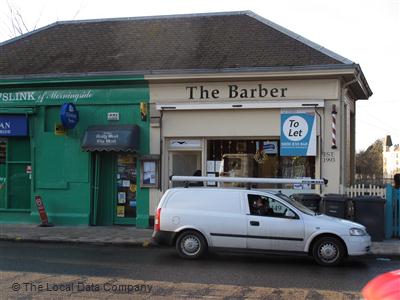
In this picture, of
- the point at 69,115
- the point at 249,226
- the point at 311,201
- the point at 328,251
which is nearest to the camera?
the point at 328,251

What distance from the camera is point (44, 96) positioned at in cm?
1669

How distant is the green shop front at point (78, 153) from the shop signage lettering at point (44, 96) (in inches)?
1.2

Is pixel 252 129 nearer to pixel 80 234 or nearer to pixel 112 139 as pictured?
pixel 112 139

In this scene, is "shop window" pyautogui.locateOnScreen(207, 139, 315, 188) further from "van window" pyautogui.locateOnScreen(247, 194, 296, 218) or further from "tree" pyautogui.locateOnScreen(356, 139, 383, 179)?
"tree" pyautogui.locateOnScreen(356, 139, 383, 179)

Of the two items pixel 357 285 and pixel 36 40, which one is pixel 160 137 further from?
pixel 357 285

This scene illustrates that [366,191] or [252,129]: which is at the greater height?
[252,129]

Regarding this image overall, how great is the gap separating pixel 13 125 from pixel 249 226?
9471mm

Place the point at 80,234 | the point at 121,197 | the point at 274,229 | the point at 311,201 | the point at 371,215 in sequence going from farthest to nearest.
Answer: the point at 121,197
the point at 80,234
the point at 311,201
the point at 371,215
the point at 274,229

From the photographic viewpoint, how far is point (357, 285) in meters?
8.35

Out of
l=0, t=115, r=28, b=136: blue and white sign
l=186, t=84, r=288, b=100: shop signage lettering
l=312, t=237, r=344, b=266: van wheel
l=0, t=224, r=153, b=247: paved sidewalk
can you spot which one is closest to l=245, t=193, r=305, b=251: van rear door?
l=312, t=237, r=344, b=266: van wheel

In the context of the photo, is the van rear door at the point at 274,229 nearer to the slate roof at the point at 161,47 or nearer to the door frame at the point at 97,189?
the slate roof at the point at 161,47

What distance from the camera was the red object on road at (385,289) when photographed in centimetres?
348

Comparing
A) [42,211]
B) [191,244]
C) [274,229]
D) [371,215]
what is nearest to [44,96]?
[42,211]

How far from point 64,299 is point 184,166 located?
31.8 feet
